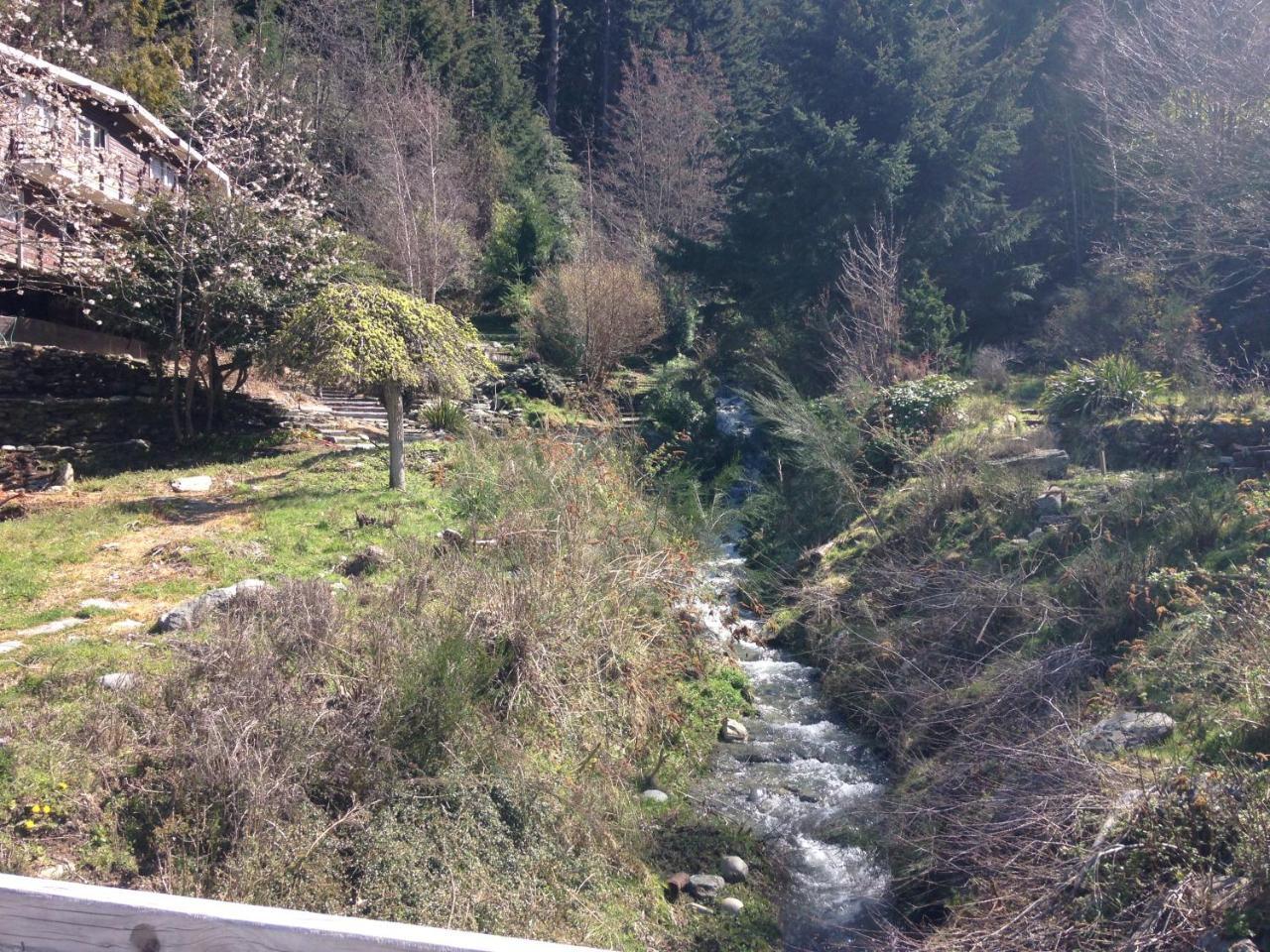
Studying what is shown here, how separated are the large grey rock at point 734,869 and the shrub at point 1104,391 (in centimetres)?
865

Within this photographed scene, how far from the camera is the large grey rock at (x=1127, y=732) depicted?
22.0ft

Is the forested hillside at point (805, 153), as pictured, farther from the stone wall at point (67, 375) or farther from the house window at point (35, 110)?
the stone wall at point (67, 375)

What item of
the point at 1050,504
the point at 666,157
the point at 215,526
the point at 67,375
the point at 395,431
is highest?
the point at 666,157

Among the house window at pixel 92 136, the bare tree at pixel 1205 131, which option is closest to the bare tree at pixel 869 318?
the bare tree at pixel 1205 131

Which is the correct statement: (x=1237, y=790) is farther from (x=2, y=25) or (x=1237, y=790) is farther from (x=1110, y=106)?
(x=2, y=25)

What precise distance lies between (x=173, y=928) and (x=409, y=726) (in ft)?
12.9

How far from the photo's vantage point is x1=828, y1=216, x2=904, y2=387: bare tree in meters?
16.9

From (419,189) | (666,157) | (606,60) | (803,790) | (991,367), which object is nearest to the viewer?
(803,790)

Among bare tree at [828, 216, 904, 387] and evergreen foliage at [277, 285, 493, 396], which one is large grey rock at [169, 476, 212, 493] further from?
bare tree at [828, 216, 904, 387]

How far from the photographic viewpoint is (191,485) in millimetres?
13797

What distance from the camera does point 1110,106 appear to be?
52.9 feet

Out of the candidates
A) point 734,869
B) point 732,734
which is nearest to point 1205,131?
point 732,734

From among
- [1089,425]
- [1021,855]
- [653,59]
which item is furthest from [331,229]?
[653,59]

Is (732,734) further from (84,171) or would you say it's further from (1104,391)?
(84,171)
